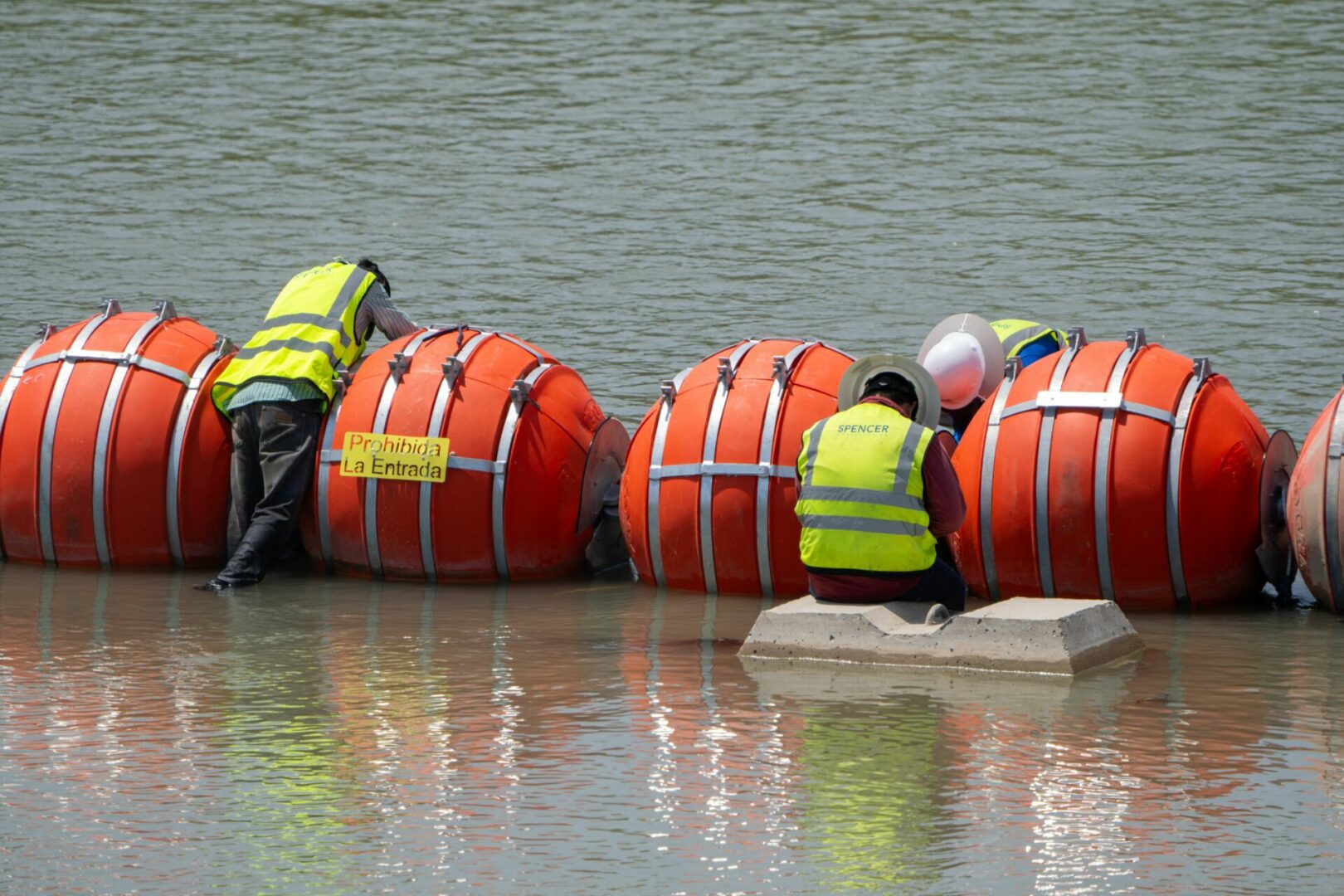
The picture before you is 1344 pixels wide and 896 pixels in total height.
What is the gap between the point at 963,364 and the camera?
1039cm

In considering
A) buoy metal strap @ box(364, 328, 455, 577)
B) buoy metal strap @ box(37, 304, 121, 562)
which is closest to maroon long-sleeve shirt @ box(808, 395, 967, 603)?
buoy metal strap @ box(364, 328, 455, 577)

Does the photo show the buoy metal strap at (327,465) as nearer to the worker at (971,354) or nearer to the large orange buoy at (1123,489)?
the worker at (971,354)

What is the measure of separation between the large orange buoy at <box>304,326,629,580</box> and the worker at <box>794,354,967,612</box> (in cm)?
187

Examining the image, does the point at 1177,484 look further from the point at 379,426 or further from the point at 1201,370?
the point at 379,426

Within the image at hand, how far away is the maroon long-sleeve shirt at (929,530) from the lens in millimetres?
8703

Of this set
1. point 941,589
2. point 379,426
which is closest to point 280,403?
point 379,426

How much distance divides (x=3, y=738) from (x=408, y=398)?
11.1 feet

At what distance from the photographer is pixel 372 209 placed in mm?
22406

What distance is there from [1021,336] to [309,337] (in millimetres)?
3763

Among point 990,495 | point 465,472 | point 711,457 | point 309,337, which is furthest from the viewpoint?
point 309,337

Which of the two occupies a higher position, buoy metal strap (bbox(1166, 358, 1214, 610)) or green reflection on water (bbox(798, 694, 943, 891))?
buoy metal strap (bbox(1166, 358, 1214, 610))

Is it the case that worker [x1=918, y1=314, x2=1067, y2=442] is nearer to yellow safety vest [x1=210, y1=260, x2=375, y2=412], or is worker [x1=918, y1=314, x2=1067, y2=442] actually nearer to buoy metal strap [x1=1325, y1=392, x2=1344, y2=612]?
buoy metal strap [x1=1325, y1=392, x2=1344, y2=612]

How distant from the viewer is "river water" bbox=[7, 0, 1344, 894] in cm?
638

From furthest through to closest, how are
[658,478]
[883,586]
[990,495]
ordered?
1. [658,478]
2. [990,495]
3. [883,586]
